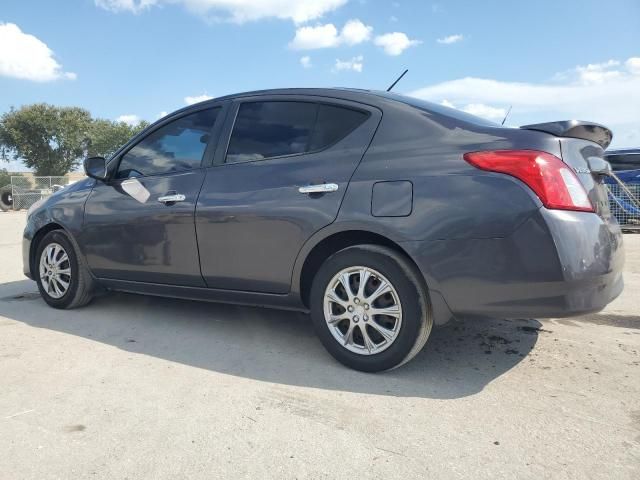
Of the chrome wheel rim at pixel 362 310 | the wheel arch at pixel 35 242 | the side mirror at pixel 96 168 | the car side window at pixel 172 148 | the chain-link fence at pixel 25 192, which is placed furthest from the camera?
the chain-link fence at pixel 25 192

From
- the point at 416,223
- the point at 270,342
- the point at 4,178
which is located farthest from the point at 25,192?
the point at 416,223

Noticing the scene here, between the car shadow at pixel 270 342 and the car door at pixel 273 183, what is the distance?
18.2 inches

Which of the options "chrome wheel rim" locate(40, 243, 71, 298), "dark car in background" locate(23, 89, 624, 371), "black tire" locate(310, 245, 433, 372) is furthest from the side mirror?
"black tire" locate(310, 245, 433, 372)

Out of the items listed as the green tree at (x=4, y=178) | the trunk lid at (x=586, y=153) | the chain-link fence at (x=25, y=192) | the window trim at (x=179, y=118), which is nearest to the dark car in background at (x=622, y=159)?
the trunk lid at (x=586, y=153)

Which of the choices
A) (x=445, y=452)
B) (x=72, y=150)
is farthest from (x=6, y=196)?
(x=445, y=452)

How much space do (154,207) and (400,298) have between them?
209cm

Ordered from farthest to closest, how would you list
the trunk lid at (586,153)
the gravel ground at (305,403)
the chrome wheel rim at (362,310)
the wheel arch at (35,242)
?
the wheel arch at (35,242) → the chrome wheel rim at (362,310) → the trunk lid at (586,153) → the gravel ground at (305,403)

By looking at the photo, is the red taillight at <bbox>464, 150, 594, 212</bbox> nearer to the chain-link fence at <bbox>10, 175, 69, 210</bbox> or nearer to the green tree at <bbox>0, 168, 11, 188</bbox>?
the chain-link fence at <bbox>10, 175, 69, 210</bbox>

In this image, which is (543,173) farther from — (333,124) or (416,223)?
(333,124)

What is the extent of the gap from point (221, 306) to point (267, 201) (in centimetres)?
169

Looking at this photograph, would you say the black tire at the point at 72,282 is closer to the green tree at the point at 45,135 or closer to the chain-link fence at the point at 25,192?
the chain-link fence at the point at 25,192

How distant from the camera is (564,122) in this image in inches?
118

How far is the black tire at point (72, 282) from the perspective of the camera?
4.60 m

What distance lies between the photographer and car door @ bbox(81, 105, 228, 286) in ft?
12.7
